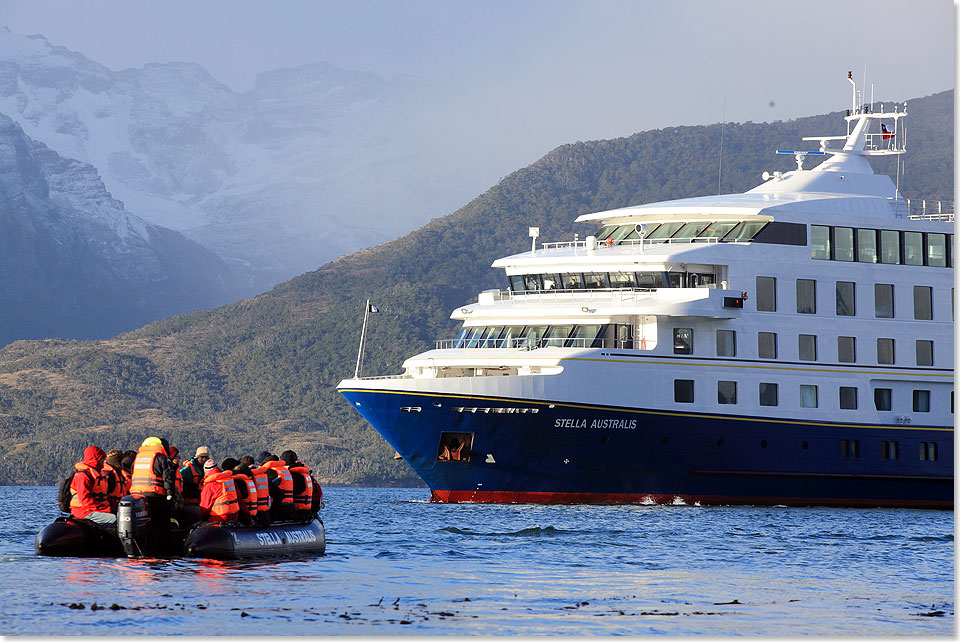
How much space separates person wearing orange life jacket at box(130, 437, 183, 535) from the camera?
83.6 feet

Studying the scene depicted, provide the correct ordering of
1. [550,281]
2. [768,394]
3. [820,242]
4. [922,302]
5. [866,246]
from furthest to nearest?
[922,302], [866,246], [820,242], [550,281], [768,394]

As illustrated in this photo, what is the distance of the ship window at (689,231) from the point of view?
149ft

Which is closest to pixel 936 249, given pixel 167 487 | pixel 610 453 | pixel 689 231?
pixel 689 231

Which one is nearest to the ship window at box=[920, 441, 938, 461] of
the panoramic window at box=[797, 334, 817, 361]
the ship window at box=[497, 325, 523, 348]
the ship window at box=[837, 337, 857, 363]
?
the ship window at box=[837, 337, 857, 363]

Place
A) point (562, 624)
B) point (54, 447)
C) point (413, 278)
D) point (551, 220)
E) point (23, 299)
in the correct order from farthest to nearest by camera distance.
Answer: point (23, 299)
point (551, 220)
point (413, 278)
point (54, 447)
point (562, 624)

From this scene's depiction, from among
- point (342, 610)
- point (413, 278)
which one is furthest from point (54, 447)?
point (342, 610)

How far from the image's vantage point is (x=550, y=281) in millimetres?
45406

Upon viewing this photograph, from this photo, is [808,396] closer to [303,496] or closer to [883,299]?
[883,299]

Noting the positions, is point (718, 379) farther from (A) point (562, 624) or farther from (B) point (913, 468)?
(A) point (562, 624)

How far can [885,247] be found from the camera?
46.6 metres

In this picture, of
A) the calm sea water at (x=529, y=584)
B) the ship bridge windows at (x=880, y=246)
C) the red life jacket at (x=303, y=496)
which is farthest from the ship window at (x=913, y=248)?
the red life jacket at (x=303, y=496)

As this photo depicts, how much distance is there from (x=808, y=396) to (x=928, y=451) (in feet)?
15.1

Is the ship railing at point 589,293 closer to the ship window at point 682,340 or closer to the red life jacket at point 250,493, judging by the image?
the ship window at point 682,340

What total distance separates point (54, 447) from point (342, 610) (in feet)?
352
